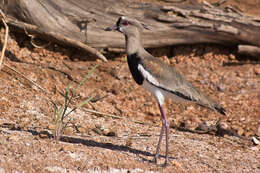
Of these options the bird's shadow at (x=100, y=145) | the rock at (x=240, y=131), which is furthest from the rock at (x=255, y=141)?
the bird's shadow at (x=100, y=145)

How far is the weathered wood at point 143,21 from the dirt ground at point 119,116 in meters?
0.43

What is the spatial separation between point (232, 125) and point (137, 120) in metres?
1.56

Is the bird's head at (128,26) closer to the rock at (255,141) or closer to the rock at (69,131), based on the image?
the rock at (69,131)

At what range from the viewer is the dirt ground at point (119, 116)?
4250 millimetres

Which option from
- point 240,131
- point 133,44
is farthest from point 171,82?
point 240,131

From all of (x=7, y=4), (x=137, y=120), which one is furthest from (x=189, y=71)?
(x=7, y=4)

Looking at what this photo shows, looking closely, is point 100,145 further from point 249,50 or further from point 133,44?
point 249,50

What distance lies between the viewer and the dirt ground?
425 cm

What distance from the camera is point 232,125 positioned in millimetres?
6629

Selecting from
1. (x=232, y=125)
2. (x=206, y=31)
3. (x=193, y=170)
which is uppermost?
(x=206, y=31)

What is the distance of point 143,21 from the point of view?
7.46m

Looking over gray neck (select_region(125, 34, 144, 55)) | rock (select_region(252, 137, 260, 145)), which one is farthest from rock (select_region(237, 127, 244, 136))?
gray neck (select_region(125, 34, 144, 55))

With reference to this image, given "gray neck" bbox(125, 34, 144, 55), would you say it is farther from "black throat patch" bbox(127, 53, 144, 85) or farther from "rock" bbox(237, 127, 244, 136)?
"rock" bbox(237, 127, 244, 136)

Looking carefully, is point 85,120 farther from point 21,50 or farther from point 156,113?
point 21,50
